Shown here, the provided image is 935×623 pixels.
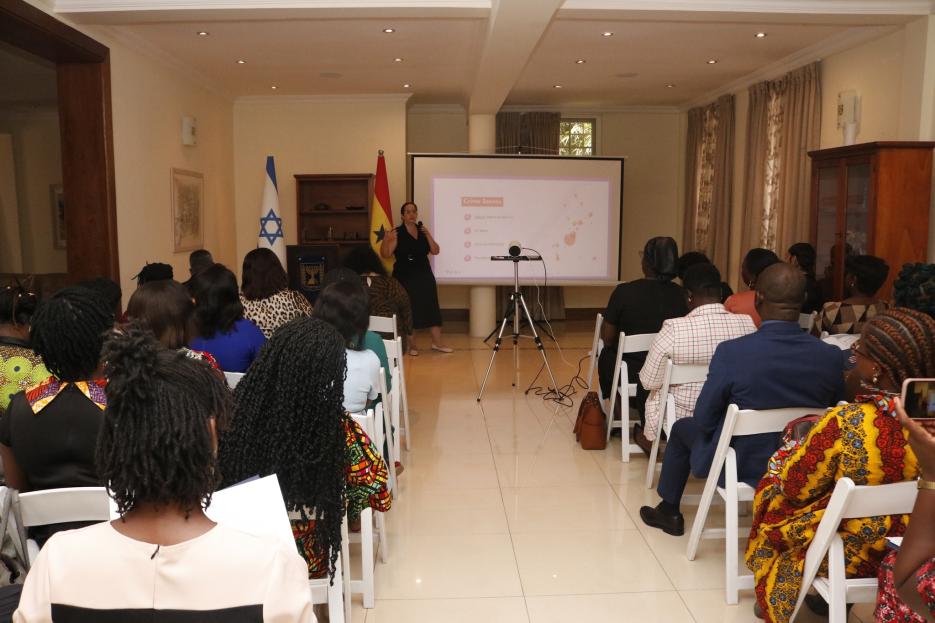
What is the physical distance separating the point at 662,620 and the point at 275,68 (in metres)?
6.07

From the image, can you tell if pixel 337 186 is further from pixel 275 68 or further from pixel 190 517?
pixel 190 517

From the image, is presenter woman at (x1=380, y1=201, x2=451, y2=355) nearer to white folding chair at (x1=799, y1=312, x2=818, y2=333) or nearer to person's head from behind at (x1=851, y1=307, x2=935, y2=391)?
white folding chair at (x1=799, y1=312, x2=818, y2=333)

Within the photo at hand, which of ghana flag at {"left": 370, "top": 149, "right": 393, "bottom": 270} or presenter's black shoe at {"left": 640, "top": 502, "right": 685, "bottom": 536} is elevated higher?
ghana flag at {"left": 370, "top": 149, "right": 393, "bottom": 270}

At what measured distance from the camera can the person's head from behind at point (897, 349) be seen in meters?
1.92

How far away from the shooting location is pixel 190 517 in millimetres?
1124

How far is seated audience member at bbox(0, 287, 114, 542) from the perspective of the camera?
1953 millimetres

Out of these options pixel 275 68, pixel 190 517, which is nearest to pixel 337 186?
pixel 275 68

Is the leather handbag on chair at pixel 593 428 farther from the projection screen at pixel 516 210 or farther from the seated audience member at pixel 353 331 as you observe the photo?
the projection screen at pixel 516 210

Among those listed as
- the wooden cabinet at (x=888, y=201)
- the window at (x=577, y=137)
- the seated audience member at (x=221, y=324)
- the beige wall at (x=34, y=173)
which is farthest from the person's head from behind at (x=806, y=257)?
the beige wall at (x=34, y=173)

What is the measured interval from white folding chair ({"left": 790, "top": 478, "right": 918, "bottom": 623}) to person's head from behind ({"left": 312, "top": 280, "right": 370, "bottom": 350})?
1.75 meters

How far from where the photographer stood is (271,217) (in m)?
8.35

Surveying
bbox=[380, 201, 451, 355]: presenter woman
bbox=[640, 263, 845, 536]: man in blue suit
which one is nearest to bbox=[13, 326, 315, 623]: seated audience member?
bbox=[640, 263, 845, 536]: man in blue suit

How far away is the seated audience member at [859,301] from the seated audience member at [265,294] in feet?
9.70

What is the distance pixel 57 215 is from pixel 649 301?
26.0 ft
